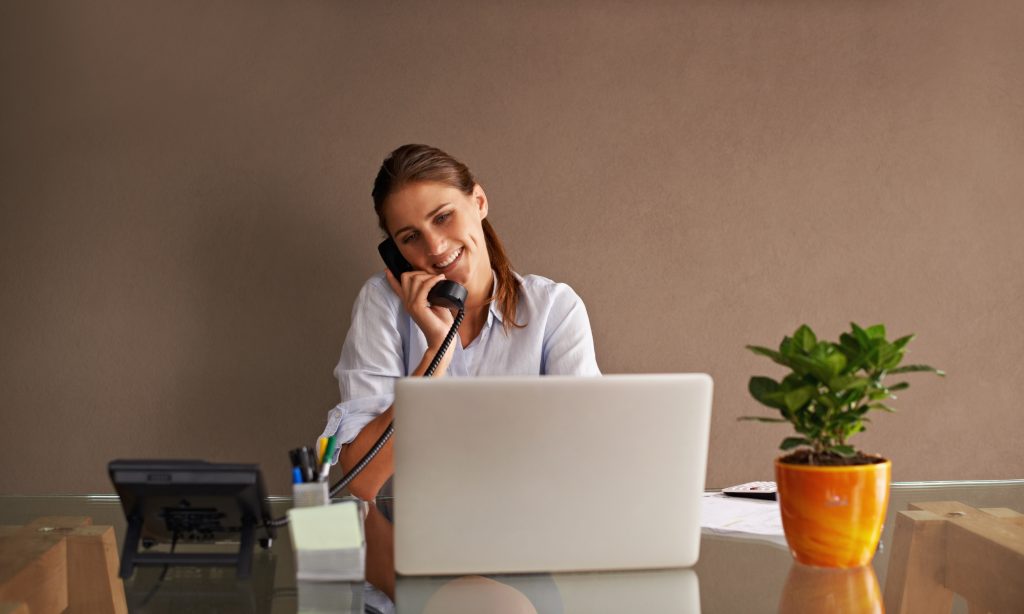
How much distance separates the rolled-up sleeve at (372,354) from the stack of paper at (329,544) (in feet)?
2.86

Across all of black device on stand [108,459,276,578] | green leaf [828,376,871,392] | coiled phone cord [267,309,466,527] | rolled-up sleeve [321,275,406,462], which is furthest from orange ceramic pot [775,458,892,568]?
rolled-up sleeve [321,275,406,462]

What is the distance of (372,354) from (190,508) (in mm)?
989

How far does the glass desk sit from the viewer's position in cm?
108

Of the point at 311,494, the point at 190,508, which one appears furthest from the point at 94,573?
the point at 311,494

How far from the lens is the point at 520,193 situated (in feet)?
8.14

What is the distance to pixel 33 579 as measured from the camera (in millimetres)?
1160

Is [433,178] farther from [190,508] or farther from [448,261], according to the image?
[190,508]

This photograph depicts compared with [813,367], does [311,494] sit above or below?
below

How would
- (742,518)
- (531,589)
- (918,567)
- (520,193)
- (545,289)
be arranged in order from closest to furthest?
1. (531,589)
2. (918,567)
3. (742,518)
4. (545,289)
5. (520,193)

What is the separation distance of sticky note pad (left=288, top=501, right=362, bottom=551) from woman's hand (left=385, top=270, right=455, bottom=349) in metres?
0.90

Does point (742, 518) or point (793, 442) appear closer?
point (793, 442)

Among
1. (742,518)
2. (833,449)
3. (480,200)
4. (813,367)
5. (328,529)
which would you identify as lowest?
(742,518)

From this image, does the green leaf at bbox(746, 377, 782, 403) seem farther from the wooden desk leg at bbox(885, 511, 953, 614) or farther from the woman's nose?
the woman's nose

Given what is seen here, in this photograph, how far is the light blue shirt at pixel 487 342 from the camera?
2.17m
